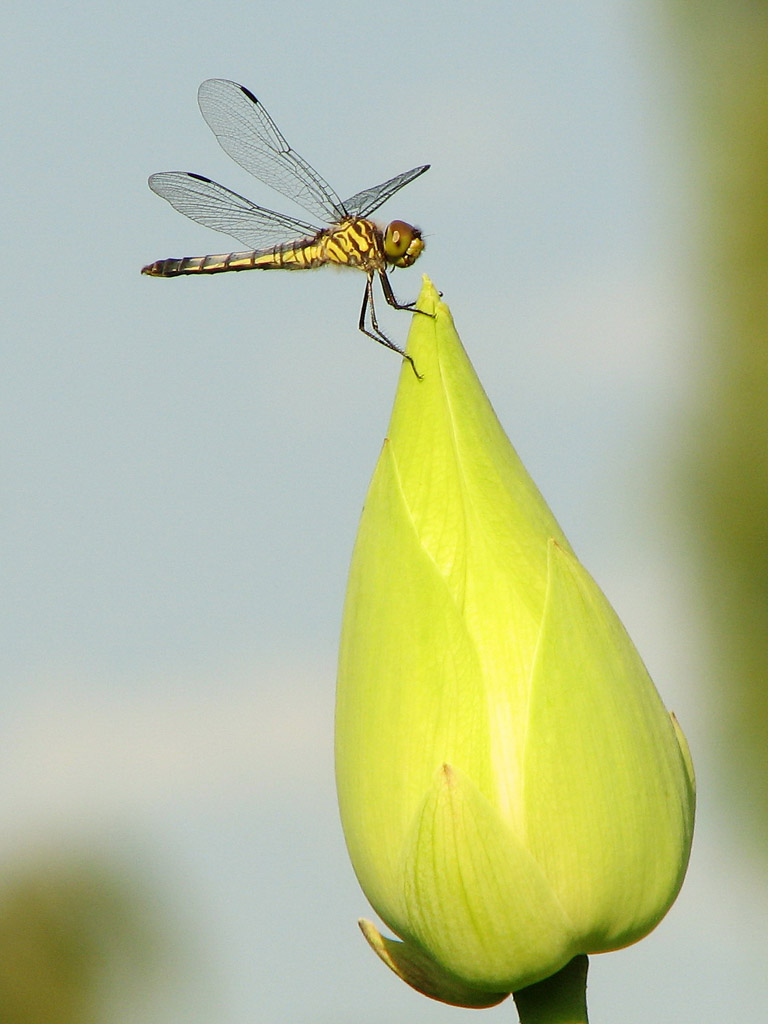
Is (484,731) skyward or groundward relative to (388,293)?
groundward

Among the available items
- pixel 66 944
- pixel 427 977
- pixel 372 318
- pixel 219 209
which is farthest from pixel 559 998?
pixel 66 944

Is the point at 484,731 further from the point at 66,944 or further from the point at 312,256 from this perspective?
the point at 66,944

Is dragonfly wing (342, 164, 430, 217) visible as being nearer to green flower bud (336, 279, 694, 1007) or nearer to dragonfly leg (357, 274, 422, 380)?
dragonfly leg (357, 274, 422, 380)

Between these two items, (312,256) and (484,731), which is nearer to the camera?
(484,731)

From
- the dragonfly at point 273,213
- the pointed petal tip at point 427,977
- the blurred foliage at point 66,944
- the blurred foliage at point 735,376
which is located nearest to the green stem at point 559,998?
the pointed petal tip at point 427,977

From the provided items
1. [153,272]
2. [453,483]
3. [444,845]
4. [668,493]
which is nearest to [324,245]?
[153,272]

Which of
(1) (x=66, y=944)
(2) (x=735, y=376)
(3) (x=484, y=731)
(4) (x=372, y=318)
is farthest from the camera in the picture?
(1) (x=66, y=944)

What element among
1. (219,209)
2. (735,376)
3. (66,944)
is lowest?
(66,944)

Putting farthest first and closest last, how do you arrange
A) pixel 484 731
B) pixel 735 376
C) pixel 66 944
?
1. pixel 66 944
2. pixel 735 376
3. pixel 484 731
